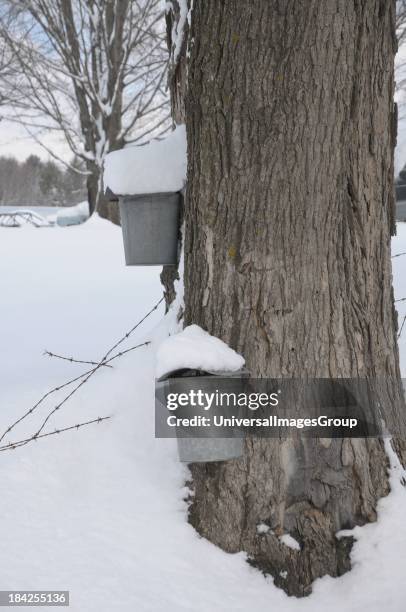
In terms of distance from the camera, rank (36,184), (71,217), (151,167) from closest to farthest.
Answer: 1. (151,167)
2. (71,217)
3. (36,184)

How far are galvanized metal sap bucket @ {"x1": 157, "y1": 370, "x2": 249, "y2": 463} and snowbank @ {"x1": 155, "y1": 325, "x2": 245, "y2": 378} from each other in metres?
0.03

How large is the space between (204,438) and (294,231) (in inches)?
27.7

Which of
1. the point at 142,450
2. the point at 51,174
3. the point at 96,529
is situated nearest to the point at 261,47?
→ the point at 142,450

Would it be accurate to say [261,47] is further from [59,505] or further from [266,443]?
[59,505]

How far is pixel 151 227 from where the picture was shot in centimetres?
199

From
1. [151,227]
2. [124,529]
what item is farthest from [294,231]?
[124,529]

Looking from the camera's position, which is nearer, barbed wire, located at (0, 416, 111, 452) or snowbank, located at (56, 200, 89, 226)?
barbed wire, located at (0, 416, 111, 452)

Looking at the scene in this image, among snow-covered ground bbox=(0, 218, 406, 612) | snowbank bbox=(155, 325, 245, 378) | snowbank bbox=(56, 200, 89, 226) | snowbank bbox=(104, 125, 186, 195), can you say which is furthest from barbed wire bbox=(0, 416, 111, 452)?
snowbank bbox=(56, 200, 89, 226)

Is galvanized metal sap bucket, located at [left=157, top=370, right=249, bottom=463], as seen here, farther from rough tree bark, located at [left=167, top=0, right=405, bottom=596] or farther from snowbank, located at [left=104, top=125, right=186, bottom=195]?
snowbank, located at [left=104, top=125, right=186, bottom=195]

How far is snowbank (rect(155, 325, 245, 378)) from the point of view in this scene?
1496 mm

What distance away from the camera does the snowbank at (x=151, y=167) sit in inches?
73.7

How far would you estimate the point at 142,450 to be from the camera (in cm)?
199

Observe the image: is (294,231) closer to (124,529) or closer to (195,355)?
(195,355)

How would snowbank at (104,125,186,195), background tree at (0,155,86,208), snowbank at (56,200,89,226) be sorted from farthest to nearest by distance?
1. background tree at (0,155,86,208)
2. snowbank at (56,200,89,226)
3. snowbank at (104,125,186,195)
